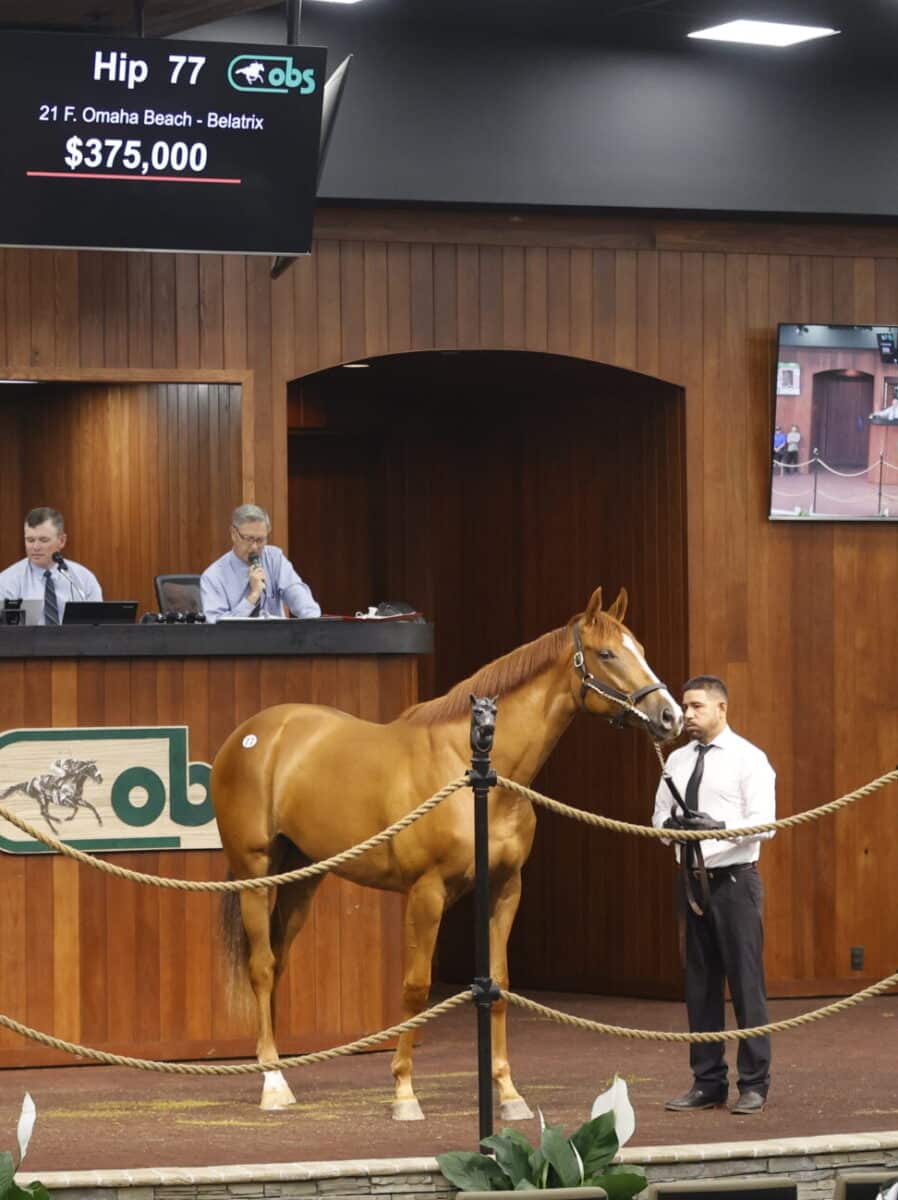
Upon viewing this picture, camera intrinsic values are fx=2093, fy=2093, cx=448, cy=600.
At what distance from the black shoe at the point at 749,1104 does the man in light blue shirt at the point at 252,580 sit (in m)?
2.62

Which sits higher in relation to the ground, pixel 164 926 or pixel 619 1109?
pixel 619 1109

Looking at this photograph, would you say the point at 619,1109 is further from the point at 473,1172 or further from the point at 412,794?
the point at 412,794

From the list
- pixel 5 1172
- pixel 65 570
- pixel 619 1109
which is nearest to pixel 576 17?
pixel 65 570

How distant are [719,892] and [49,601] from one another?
311 cm

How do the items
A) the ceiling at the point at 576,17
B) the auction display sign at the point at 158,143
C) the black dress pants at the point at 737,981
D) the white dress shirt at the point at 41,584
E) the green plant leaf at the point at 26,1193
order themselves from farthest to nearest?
the ceiling at the point at 576,17 < the white dress shirt at the point at 41,584 < the auction display sign at the point at 158,143 < the black dress pants at the point at 737,981 < the green plant leaf at the point at 26,1193

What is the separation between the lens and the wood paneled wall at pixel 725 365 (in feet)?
29.8

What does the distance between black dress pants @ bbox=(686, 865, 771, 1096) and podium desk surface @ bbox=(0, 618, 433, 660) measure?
5.88 ft

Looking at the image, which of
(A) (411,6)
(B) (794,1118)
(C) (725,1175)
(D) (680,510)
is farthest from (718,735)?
(A) (411,6)

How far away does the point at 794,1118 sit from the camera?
6.33m

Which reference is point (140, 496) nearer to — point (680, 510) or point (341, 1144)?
point (680, 510)

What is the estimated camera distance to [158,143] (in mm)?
7695

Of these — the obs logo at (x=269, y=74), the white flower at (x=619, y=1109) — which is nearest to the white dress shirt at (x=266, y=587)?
the obs logo at (x=269, y=74)

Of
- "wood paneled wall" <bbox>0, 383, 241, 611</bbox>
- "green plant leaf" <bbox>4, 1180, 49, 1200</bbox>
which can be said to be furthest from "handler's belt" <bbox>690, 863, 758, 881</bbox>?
"wood paneled wall" <bbox>0, 383, 241, 611</bbox>

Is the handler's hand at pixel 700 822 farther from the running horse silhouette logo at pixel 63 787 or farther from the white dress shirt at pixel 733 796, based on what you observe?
the running horse silhouette logo at pixel 63 787
